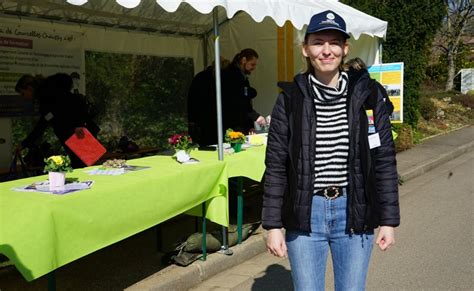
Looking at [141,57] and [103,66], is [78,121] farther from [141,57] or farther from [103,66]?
[141,57]

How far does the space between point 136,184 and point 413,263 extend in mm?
2667

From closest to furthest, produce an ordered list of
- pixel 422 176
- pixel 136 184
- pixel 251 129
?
pixel 136 184, pixel 251 129, pixel 422 176

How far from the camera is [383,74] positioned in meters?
8.44

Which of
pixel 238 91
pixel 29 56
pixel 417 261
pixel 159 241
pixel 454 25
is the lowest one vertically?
pixel 417 261

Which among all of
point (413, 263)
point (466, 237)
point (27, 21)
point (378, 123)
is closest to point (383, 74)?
point (466, 237)

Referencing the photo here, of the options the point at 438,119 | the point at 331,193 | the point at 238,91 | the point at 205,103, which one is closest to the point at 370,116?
the point at 331,193

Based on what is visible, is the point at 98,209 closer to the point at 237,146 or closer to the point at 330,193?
the point at 330,193

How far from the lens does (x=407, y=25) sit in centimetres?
1098

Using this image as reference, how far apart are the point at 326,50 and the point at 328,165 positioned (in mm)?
488

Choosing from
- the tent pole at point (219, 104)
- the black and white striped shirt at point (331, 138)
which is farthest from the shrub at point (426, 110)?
the black and white striped shirt at point (331, 138)

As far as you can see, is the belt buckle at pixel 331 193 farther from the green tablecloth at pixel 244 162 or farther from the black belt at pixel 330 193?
the green tablecloth at pixel 244 162

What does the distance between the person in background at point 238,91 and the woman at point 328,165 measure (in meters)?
4.16

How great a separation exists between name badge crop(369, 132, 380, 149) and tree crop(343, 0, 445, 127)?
30.7ft

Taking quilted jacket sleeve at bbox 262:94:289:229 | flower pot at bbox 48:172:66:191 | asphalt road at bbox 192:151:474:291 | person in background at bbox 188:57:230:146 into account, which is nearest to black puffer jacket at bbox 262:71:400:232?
quilted jacket sleeve at bbox 262:94:289:229
